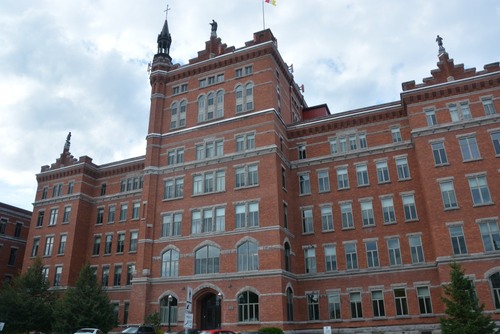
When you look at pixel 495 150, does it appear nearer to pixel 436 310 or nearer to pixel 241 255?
pixel 436 310

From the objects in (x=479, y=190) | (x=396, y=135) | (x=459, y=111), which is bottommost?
(x=479, y=190)

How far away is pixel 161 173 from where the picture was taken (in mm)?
44781

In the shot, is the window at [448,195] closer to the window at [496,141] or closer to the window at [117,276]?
the window at [496,141]

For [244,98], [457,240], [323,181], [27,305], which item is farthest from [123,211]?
[457,240]

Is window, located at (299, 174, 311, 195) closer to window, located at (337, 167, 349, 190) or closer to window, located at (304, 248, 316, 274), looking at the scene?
window, located at (337, 167, 349, 190)

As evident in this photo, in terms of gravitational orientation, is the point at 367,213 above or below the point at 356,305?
above

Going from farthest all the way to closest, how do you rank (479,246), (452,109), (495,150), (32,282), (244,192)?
(32,282) → (244,192) → (452,109) → (495,150) → (479,246)

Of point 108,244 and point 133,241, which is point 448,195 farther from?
point 108,244

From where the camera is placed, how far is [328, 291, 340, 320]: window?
37.9 m

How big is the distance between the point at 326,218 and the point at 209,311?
47.6 feet

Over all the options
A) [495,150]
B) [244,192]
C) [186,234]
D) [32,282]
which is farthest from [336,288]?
[32,282]

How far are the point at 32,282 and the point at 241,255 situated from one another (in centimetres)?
2379

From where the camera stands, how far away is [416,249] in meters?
37.0

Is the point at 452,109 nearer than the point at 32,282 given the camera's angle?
Yes
